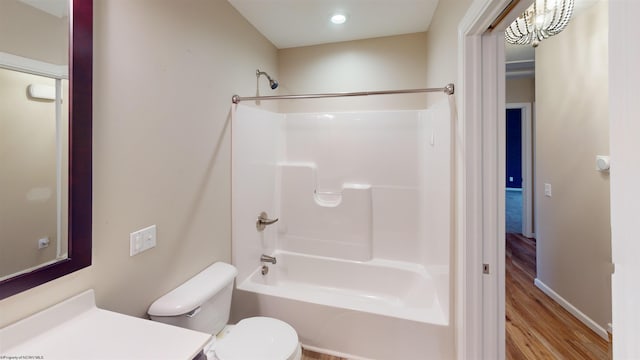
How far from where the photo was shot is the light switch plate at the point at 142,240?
1.25 metres

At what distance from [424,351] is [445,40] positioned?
1963 mm

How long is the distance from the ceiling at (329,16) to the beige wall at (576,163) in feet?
3.88

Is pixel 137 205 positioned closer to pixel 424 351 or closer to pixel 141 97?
pixel 141 97

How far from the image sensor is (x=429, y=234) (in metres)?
2.15

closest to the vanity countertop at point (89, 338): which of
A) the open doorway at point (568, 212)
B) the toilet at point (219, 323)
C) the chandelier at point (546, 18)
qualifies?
the toilet at point (219, 323)

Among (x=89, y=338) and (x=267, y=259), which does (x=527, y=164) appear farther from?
(x=89, y=338)

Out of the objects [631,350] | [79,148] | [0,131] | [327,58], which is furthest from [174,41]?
[631,350]

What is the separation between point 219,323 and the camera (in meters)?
1.55

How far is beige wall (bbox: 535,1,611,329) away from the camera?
1921 millimetres

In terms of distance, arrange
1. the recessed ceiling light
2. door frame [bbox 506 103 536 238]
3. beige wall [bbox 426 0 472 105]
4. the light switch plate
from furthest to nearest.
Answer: door frame [bbox 506 103 536 238], the recessed ceiling light, beige wall [bbox 426 0 472 105], the light switch plate

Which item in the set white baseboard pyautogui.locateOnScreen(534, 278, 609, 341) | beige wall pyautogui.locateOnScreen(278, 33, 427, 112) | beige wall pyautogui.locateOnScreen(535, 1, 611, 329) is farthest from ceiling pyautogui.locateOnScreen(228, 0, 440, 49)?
white baseboard pyautogui.locateOnScreen(534, 278, 609, 341)

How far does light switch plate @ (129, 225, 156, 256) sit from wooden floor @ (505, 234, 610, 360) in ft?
7.68

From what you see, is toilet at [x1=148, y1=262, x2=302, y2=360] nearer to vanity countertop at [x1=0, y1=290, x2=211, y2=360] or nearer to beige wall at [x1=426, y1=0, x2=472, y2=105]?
vanity countertop at [x1=0, y1=290, x2=211, y2=360]

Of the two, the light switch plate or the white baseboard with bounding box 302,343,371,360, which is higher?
the light switch plate
